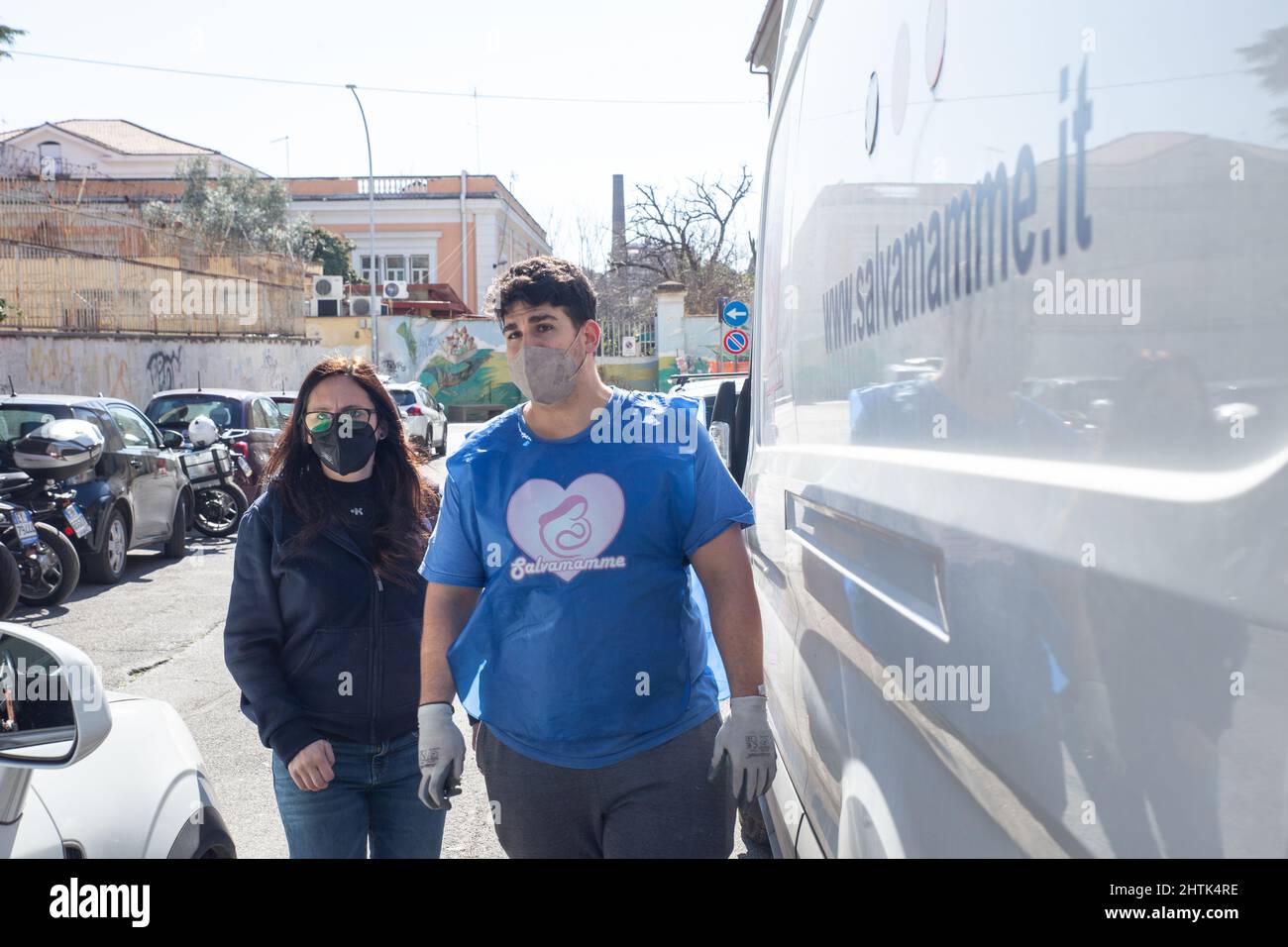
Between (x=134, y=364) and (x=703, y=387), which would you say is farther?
(x=134, y=364)

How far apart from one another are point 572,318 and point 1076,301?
5.25 feet

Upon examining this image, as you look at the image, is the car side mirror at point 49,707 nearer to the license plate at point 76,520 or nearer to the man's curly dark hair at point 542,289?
the man's curly dark hair at point 542,289

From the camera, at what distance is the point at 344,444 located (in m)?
3.14

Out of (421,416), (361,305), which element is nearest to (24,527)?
(421,416)

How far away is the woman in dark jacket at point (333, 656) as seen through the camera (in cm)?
293

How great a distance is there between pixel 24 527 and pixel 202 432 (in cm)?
374

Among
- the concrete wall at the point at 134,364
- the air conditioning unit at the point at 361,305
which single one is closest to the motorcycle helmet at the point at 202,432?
the concrete wall at the point at 134,364

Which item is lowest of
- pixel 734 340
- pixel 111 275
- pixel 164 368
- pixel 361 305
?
pixel 164 368

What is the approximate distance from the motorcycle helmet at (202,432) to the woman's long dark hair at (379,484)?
414 inches

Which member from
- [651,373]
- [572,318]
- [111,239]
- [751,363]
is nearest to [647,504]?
[572,318]

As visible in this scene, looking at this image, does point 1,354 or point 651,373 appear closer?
point 1,354

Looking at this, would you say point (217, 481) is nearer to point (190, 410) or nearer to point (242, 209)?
point (190, 410)

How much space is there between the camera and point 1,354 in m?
18.6
